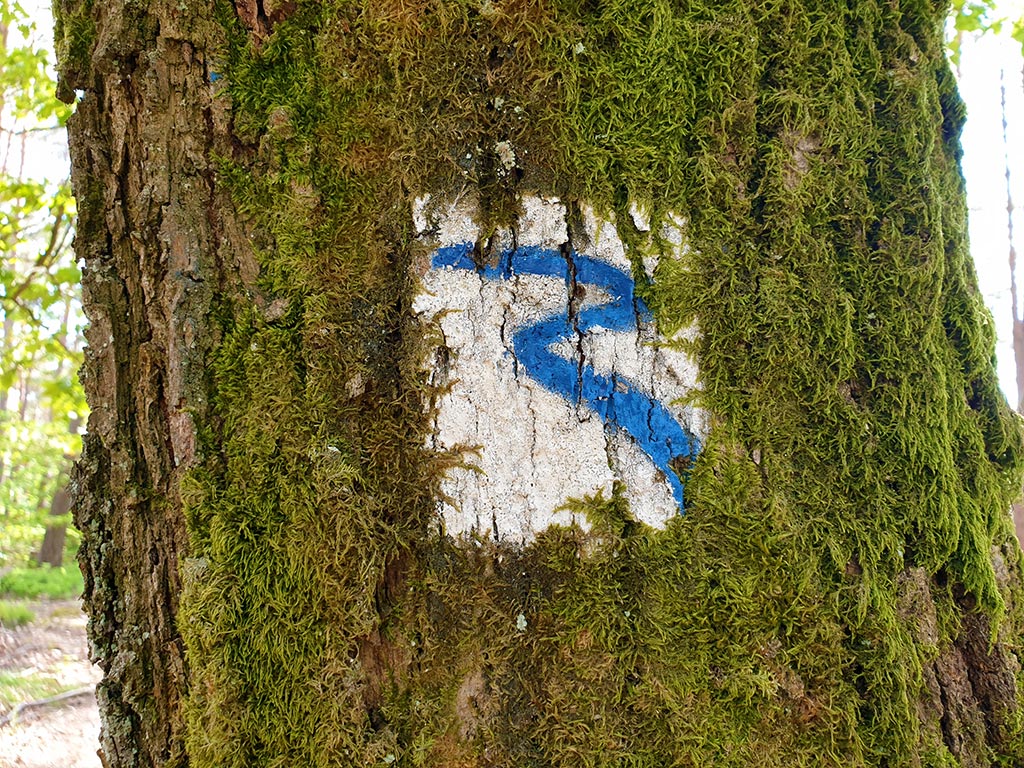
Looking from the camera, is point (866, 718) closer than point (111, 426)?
Yes

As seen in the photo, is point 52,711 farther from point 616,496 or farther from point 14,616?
point 616,496

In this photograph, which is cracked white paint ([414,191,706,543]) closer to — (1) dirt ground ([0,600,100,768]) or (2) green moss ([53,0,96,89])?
(2) green moss ([53,0,96,89])

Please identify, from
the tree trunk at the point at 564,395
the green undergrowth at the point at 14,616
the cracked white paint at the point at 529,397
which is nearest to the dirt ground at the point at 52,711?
the green undergrowth at the point at 14,616

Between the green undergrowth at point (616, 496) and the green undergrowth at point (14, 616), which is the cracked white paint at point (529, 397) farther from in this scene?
the green undergrowth at point (14, 616)

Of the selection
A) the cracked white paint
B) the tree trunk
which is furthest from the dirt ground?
the cracked white paint

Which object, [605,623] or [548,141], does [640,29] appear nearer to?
[548,141]

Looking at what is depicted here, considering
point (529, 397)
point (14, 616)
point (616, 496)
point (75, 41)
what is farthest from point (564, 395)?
point (14, 616)

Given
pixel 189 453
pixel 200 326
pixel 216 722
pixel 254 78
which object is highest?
pixel 254 78

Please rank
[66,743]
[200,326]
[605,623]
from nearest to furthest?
1. [605,623]
2. [200,326]
3. [66,743]

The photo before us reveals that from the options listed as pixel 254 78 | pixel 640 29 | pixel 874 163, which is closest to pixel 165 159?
pixel 254 78
